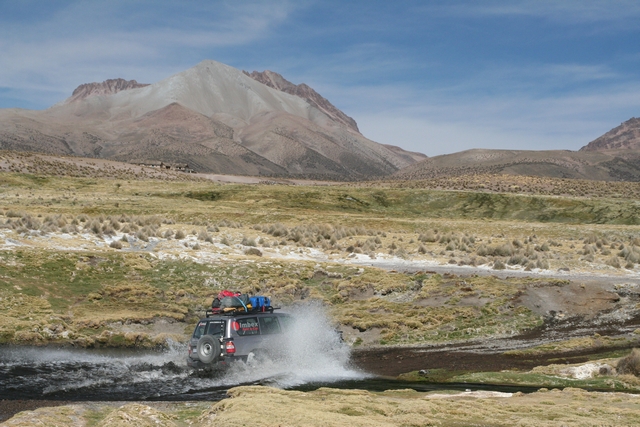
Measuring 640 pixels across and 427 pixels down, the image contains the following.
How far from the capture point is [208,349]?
1888 centimetres

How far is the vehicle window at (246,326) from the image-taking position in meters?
19.2

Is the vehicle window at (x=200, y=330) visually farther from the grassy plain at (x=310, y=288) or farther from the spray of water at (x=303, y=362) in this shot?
the grassy plain at (x=310, y=288)

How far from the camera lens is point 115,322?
25562 mm

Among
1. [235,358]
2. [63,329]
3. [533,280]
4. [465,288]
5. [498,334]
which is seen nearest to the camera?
[235,358]

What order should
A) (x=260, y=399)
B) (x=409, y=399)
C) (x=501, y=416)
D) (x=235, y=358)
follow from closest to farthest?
(x=501, y=416)
(x=260, y=399)
(x=409, y=399)
(x=235, y=358)

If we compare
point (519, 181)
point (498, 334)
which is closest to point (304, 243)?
point (498, 334)

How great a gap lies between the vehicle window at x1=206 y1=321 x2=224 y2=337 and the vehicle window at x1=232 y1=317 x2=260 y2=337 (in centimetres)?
40

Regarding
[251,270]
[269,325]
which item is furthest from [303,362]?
[251,270]

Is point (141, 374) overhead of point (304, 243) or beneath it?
beneath

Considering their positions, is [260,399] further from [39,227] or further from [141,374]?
[39,227]

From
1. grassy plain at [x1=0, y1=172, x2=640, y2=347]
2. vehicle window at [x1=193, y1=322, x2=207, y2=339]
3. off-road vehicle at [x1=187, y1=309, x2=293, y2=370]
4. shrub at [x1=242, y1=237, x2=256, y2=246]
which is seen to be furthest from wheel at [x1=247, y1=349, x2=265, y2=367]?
shrub at [x1=242, y1=237, x2=256, y2=246]

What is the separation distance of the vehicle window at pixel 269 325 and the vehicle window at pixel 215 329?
4.99ft

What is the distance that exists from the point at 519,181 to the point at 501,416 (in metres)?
121

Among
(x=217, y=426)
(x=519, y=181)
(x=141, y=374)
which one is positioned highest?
(x=519, y=181)
